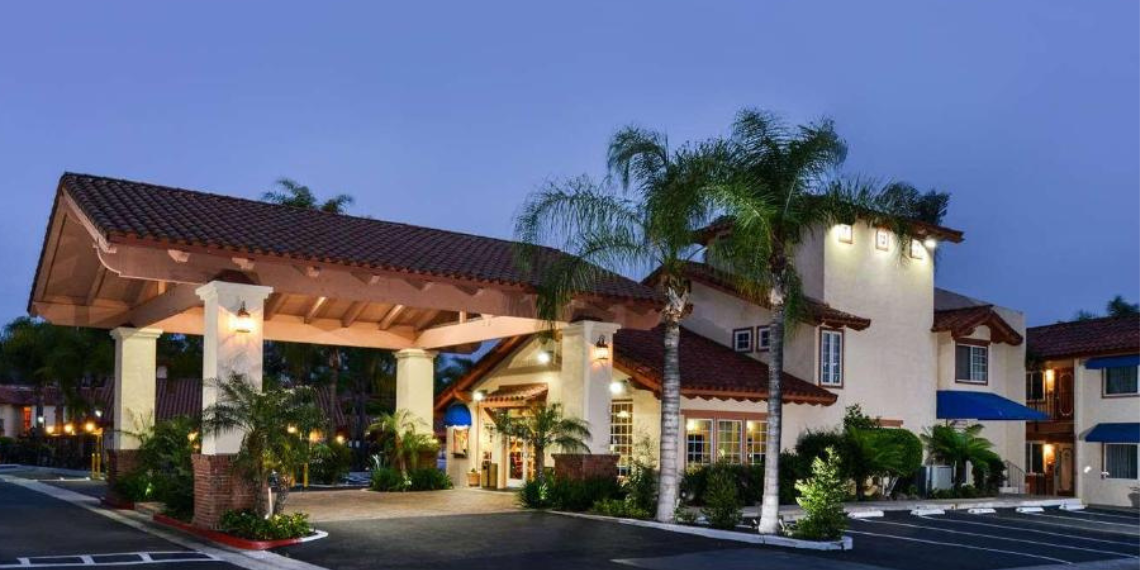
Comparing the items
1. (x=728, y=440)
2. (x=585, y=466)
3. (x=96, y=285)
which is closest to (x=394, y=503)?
(x=585, y=466)

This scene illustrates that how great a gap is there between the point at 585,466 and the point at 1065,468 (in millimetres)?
20655

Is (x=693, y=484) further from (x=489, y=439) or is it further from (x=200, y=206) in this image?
(x=200, y=206)

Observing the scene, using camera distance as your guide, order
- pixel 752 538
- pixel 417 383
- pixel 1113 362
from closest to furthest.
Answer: pixel 752 538, pixel 417 383, pixel 1113 362

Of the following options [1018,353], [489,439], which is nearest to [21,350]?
[489,439]

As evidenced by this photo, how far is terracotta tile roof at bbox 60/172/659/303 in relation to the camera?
54.9 ft

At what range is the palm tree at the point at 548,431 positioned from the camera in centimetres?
2114

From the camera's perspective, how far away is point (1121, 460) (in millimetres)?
32906

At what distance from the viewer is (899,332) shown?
1216 inches

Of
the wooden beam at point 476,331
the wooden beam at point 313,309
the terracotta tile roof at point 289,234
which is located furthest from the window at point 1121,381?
the wooden beam at point 313,309

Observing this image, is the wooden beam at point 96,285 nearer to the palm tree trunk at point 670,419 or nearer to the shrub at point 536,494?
the shrub at point 536,494

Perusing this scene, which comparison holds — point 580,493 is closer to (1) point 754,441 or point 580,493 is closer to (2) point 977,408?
(1) point 754,441

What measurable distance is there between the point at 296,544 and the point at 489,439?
13866 millimetres

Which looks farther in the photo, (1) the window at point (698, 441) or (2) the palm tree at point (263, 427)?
(1) the window at point (698, 441)

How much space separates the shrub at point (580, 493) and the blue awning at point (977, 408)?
13.8m
